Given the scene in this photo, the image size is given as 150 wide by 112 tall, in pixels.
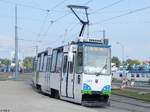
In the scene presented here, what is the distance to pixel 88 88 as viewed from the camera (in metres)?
24.7

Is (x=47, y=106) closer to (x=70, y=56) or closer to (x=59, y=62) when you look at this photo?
(x=70, y=56)

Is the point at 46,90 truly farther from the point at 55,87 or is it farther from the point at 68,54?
the point at 68,54

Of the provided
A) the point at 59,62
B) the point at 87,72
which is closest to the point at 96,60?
the point at 87,72

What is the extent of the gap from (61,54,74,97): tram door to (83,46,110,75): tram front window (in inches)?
47.5

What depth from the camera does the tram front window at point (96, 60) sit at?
82.2ft

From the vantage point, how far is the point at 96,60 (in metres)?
25.3

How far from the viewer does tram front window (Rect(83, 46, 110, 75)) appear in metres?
25.1

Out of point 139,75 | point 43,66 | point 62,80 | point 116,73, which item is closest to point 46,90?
point 43,66

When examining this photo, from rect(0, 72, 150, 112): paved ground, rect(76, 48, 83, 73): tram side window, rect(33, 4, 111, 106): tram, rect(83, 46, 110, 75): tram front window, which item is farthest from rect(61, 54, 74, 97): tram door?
rect(83, 46, 110, 75): tram front window

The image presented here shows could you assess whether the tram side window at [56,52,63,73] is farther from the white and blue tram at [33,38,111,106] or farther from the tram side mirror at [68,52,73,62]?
the tram side mirror at [68,52,73,62]

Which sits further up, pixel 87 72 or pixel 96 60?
pixel 96 60

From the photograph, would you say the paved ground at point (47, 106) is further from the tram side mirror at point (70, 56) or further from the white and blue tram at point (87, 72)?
the tram side mirror at point (70, 56)

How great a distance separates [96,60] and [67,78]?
244 centimetres

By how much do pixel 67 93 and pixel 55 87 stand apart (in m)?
3.20
